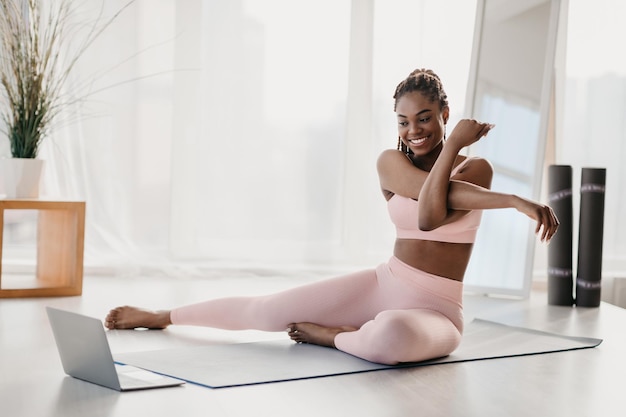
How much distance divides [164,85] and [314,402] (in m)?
3.10

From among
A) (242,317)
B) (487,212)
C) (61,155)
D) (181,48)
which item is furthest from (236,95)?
(242,317)

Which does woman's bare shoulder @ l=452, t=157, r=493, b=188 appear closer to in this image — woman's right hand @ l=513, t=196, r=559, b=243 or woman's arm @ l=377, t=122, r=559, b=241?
woman's arm @ l=377, t=122, r=559, b=241

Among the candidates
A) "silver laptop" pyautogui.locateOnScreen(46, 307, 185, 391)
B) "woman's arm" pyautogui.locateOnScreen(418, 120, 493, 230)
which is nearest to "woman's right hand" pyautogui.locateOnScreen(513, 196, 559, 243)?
"woman's arm" pyautogui.locateOnScreen(418, 120, 493, 230)

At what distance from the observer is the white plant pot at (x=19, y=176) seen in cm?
389

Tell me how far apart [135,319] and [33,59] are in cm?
149

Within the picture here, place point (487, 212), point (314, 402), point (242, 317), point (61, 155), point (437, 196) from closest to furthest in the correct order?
point (314, 402) → point (437, 196) → point (242, 317) → point (487, 212) → point (61, 155)

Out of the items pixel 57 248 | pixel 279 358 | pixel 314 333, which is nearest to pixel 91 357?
pixel 279 358

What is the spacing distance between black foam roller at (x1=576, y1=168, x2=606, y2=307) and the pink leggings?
1.64m

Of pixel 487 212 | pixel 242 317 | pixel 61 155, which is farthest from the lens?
pixel 61 155

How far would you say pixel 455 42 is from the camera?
5.02 metres

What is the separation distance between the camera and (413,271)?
8.82 ft

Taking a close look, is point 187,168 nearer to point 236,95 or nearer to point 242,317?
point 236,95

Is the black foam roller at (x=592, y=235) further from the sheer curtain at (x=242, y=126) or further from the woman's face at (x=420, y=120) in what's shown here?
the woman's face at (x=420, y=120)

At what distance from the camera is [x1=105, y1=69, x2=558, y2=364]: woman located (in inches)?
98.8
